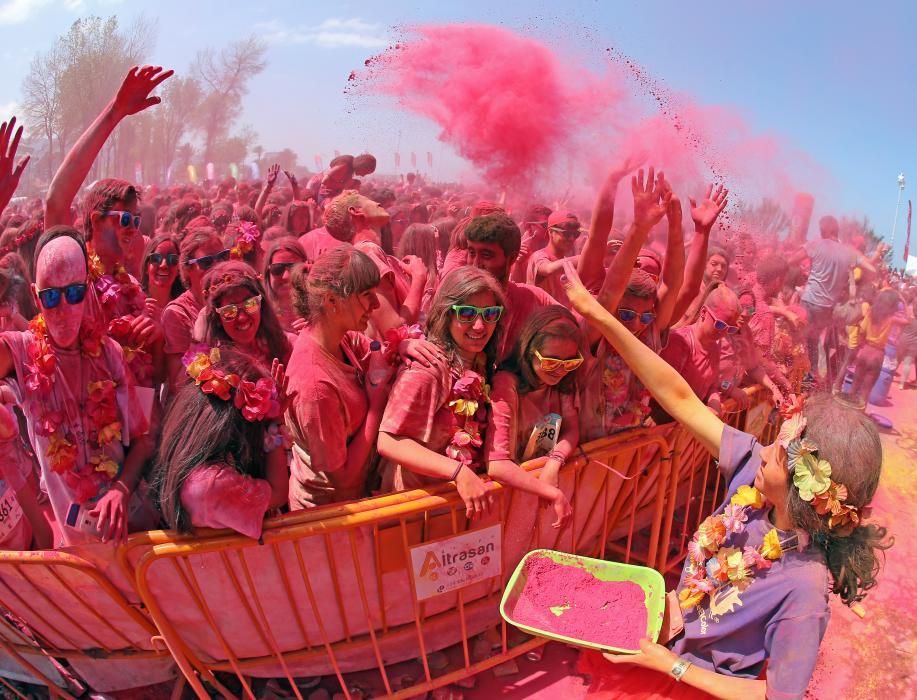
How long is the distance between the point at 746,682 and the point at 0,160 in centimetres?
375

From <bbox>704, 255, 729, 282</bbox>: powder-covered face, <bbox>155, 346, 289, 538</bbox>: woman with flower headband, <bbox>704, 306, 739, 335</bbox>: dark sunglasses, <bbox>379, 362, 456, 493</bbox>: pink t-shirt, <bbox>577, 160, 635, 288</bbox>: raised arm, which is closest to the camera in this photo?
<bbox>155, 346, 289, 538</bbox>: woman with flower headband

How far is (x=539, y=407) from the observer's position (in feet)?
9.23

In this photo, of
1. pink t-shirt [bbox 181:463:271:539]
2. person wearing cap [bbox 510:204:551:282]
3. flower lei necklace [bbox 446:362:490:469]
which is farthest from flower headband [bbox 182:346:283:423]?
person wearing cap [bbox 510:204:551:282]

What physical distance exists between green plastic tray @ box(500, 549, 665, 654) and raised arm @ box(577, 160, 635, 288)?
5.79 ft

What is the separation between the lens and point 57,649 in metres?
2.70

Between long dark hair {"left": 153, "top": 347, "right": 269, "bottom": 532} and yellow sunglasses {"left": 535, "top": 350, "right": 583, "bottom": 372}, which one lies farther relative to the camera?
yellow sunglasses {"left": 535, "top": 350, "right": 583, "bottom": 372}

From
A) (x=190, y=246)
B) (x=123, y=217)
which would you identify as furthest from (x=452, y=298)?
(x=123, y=217)

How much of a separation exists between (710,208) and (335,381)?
2.58 meters

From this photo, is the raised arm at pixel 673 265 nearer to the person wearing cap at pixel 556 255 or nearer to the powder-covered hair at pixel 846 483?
the person wearing cap at pixel 556 255

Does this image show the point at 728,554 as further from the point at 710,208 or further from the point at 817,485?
the point at 710,208

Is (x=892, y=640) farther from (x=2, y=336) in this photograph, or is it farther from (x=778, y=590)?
(x=2, y=336)

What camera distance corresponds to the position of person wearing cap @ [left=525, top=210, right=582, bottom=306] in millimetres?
4438

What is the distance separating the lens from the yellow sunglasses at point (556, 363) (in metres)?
2.59

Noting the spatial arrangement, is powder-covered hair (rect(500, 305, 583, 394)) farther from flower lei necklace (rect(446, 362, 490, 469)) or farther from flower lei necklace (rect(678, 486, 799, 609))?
flower lei necklace (rect(678, 486, 799, 609))
